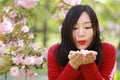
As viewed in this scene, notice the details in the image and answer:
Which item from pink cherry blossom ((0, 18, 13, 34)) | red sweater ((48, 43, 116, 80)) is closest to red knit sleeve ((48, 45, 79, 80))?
red sweater ((48, 43, 116, 80))

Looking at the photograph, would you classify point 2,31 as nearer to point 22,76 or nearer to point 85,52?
point 22,76

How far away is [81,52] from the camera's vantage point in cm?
176

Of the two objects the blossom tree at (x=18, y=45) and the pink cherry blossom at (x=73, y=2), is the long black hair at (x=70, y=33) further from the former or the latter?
the pink cherry blossom at (x=73, y=2)

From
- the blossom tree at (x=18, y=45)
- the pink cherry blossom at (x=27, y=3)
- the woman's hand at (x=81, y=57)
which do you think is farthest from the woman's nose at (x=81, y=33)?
the pink cherry blossom at (x=27, y=3)

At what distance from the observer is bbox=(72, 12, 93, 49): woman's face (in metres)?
Answer: 1.87

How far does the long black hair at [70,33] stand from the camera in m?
1.90

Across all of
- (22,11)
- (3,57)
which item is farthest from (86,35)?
(22,11)

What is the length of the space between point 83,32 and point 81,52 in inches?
5.4

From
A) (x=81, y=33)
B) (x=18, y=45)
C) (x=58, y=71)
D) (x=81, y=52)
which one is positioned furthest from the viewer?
(x=18, y=45)

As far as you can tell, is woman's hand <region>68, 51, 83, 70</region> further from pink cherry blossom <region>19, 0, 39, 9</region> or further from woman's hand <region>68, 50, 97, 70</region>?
pink cherry blossom <region>19, 0, 39, 9</region>

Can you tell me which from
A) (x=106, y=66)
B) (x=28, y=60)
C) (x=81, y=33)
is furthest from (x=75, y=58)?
(x=28, y=60)

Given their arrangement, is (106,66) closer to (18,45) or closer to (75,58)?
(75,58)

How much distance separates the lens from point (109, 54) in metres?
2.02

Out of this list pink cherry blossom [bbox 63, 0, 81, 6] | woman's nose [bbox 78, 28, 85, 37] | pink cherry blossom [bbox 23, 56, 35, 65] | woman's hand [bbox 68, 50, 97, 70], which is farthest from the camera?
pink cherry blossom [bbox 63, 0, 81, 6]
